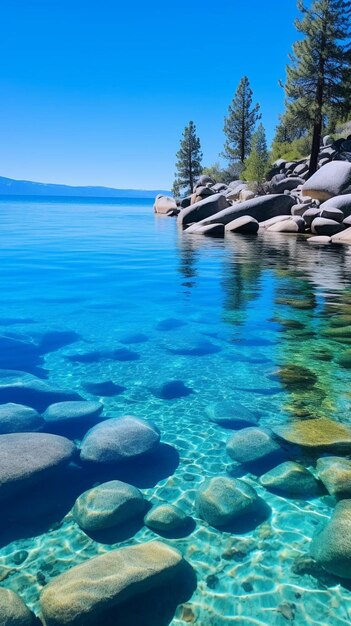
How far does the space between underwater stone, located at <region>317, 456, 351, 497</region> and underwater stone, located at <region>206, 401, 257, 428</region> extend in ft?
3.00

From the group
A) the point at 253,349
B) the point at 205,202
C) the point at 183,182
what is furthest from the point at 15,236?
the point at 183,182

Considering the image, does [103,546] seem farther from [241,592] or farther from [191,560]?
[241,592]

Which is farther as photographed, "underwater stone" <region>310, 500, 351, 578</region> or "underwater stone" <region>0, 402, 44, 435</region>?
"underwater stone" <region>0, 402, 44, 435</region>

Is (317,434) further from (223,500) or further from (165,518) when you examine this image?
(165,518)

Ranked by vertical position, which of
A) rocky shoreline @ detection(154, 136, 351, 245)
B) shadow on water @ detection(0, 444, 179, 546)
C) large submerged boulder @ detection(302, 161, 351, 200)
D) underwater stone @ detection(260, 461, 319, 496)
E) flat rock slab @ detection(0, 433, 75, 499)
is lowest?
shadow on water @ detection(0, 444, 179, 546)

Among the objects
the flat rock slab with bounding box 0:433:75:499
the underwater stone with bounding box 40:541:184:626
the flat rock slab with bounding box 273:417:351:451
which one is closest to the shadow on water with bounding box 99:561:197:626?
the underwater stone with bounding box 40:541:184:626

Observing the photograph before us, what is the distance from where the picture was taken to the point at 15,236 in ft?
73.2

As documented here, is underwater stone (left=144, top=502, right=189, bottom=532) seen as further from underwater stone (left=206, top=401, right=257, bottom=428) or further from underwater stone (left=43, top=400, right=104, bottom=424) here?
underwater stone (left=43, top=400, right=104, bottom=424)

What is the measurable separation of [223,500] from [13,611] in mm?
1425

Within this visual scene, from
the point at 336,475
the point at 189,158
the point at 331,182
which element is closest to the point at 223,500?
the point at 336,475

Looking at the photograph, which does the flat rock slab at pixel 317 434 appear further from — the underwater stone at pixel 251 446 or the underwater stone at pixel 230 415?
the underwater stone at pixel 230 415

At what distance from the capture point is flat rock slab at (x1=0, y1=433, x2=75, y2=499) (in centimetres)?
320

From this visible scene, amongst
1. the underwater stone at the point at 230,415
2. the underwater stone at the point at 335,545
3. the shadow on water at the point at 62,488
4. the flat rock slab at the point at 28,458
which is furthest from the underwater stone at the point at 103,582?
the underwater stone at the point at 230,415

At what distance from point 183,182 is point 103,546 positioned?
51327 millimetres
